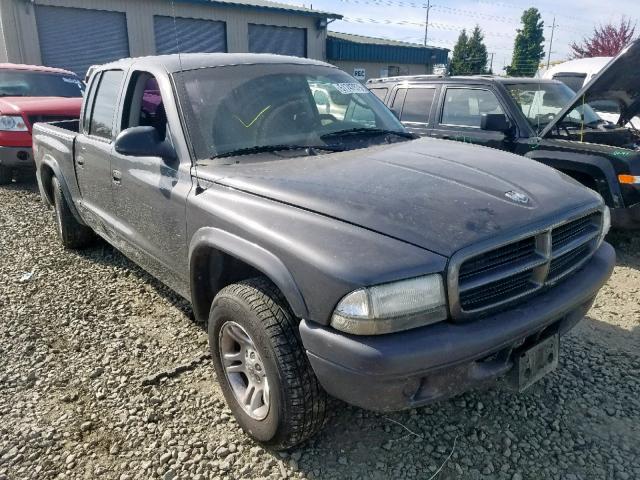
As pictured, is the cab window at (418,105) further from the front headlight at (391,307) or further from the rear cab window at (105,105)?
the front headlight at (391,307)

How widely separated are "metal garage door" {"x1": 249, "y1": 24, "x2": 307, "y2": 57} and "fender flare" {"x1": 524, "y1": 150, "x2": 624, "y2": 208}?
1842 cm

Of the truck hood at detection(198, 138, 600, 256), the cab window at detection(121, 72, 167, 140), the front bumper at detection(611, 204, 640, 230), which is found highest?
the cab window at detection(121, 72, 167, 140)

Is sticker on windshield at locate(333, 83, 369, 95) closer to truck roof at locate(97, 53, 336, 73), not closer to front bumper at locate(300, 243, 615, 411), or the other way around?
truck roof at locate(97, 53, 336, 73)

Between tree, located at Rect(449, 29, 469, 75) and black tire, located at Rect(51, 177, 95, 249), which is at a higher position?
tree, located at Rect(449, 29, 469, 75)

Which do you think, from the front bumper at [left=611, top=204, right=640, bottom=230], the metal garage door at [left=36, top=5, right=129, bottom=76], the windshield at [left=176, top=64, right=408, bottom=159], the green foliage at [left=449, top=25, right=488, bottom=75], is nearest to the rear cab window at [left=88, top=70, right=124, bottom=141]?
the windshield at [left=176, top=64, right=408, bottom=159]

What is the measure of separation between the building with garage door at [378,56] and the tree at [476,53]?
46.3 ft

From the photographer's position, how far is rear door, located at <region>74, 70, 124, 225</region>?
3729mm

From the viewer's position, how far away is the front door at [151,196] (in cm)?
283

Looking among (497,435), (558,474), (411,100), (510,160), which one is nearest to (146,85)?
(510,160)

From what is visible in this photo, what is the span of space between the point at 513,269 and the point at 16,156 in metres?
7.60

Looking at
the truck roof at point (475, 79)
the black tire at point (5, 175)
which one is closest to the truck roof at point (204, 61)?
the truck roof at point (475, 79)

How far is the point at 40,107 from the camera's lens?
25.2 ft

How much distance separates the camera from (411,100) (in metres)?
6.48

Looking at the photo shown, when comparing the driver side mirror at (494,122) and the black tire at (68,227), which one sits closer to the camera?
the black tire at (68,227)
